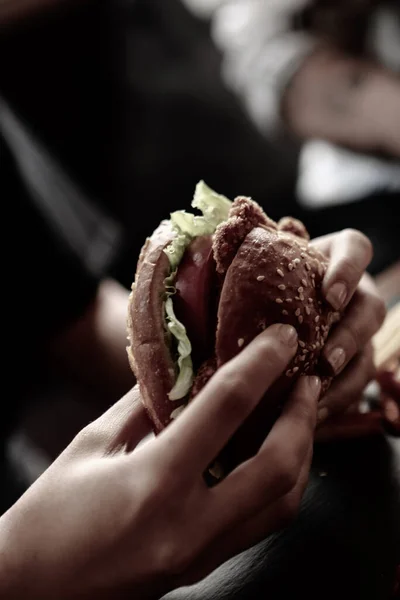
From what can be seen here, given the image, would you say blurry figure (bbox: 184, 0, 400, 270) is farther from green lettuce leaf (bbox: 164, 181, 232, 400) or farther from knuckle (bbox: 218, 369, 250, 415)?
knuckle (bbox: 218, 369, 250, 415)

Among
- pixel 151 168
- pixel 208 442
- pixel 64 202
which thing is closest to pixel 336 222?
pixel 151 168

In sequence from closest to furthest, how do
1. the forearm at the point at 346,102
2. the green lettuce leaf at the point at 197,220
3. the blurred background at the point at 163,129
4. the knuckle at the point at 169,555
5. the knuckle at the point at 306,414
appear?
the knuckle at the point at 169,555 → the knuckle at the point at 306,414 → the green lettuce leaf at the point at 197,220 → the blurred background at the point at 163,129 → the forearm at the point at 346,102

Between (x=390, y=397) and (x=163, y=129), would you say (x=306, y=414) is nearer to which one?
(x=390, y=397)

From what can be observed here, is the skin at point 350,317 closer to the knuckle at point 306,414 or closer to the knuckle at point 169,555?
the knuckle at point 306,414

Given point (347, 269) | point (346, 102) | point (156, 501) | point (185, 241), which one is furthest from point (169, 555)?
point (346, 102)

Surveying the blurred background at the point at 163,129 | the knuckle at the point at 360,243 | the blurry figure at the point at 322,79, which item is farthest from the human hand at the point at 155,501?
the blurry figure at the point at 322,79

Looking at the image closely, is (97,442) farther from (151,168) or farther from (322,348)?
(151,168)
